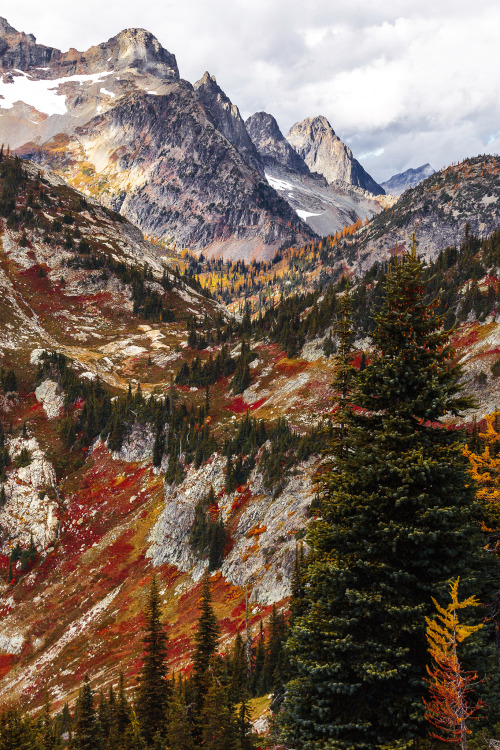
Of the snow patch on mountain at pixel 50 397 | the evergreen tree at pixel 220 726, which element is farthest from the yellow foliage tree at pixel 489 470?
the snow patch on mountain at pixel 50 397

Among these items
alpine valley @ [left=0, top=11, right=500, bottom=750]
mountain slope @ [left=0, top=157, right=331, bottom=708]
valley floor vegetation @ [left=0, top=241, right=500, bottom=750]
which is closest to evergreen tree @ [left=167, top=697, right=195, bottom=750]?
alpine valley @ [left=0, top=11, right=500, bottom=750]

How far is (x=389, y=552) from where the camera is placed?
43.7 feet

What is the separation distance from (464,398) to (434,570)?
5317 mm

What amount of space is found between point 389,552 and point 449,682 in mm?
3420

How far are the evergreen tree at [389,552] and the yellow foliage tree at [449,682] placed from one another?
0.49 m

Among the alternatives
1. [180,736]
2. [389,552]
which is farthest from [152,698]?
[389,552]

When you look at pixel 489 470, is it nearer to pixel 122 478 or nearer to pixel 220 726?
pixel 220 726

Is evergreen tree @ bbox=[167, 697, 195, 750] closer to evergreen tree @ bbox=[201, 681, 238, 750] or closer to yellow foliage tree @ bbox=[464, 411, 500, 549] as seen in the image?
evergreen tree @ bbox=[201, 681, 238, 750]

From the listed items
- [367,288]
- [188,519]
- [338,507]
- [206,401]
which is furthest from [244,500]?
[367,288]

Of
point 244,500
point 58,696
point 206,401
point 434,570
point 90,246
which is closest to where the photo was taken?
point 434,570

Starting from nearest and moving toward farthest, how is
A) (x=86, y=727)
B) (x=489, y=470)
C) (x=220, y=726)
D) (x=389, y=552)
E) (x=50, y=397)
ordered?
(x=389, y=552)
(x=220, y=726)
(x=489, y=470)
(x=86, y=727)
(x=50, y=397)

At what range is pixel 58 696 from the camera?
2219 inches

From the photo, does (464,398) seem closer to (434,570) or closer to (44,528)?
(434,570)

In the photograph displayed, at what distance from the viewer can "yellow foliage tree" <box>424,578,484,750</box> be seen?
10430mm
